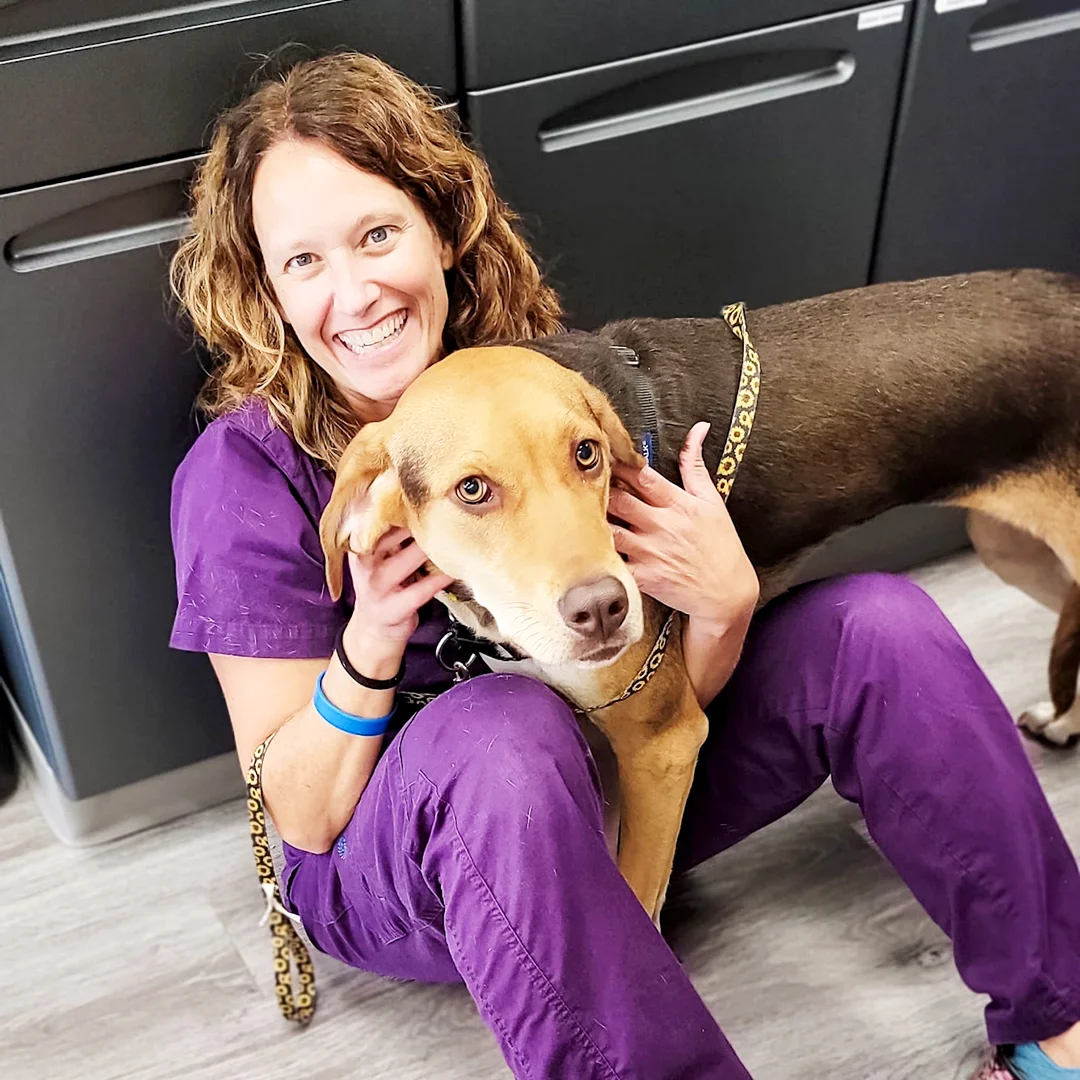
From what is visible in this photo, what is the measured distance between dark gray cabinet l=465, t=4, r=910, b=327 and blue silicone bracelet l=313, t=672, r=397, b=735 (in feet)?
2.33

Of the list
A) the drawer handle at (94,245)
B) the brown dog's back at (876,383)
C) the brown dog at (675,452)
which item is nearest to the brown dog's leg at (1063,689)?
the brown dog at (675,452)

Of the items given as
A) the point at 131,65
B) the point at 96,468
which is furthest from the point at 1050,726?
the point at 131,65

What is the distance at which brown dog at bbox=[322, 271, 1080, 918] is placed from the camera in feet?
3.69

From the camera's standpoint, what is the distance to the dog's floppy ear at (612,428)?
1211 mm

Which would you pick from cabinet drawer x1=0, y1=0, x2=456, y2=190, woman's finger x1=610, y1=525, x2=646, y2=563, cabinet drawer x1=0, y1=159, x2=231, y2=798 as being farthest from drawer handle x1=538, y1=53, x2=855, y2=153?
woman's finger x1=610, y1=525, x2=646, y2=563

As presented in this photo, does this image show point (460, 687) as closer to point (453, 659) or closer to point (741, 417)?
point (453, 659)

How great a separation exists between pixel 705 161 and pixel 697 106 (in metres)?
0.07

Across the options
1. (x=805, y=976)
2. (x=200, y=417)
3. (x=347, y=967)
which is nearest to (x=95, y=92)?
(x=200, y=417)

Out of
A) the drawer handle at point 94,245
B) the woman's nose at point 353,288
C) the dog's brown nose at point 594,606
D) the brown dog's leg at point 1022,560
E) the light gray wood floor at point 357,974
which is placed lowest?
the light gray wood floor at point 357,974

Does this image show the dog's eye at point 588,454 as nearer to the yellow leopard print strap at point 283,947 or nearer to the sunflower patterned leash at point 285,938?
the sunflower patterned leash at point 285,938

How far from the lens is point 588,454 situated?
3.83ft

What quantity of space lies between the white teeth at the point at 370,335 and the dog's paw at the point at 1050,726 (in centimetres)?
123

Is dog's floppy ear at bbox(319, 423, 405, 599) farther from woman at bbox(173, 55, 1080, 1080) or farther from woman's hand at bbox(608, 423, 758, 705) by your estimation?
woman's hand at bbox(608, 423, 758, 705)

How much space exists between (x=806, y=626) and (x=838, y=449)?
0.72 ft
